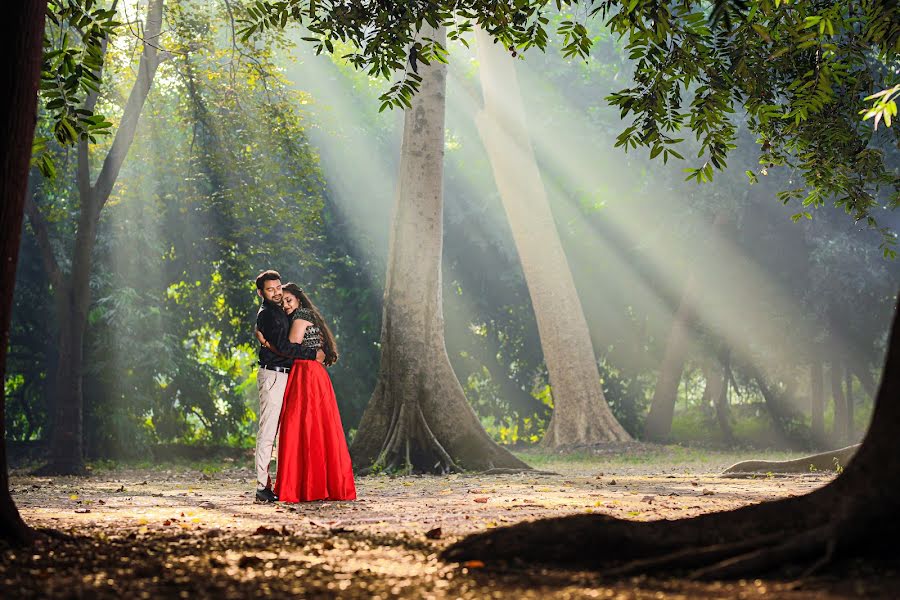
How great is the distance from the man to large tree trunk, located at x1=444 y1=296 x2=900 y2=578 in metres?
4.90

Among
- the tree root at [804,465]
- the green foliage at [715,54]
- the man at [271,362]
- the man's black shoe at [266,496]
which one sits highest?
the green foliage at [715,54]

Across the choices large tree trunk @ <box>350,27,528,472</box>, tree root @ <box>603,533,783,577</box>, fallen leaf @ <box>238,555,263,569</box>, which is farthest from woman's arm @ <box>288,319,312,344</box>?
tree root @ <box>603,533,783,577</box>

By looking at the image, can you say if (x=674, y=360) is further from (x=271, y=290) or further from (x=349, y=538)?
(x=349, y=538)

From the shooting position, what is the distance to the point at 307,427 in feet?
31.7

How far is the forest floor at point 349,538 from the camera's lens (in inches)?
163

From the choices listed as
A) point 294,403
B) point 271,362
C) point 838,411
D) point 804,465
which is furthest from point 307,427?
point 838,411

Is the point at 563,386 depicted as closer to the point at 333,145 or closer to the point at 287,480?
the point at 333,145

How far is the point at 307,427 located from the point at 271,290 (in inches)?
51.5

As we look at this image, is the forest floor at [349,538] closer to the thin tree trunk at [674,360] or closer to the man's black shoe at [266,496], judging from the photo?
the man's black shoe at [266,496]

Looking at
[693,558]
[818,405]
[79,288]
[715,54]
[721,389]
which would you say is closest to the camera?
[693,558]

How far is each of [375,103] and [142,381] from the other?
9.96 metres

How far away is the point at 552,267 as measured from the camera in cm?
2173

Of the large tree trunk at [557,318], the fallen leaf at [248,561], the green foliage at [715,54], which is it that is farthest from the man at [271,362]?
the large tree trunk at [557,318]

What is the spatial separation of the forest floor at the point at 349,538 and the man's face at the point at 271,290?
1904 millimetres
